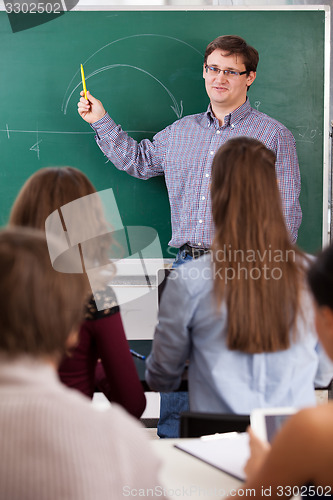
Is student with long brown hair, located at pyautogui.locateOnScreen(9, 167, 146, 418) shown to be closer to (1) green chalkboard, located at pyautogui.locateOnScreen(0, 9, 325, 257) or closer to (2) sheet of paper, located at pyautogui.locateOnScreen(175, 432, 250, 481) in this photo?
(2) sheet of paper, located at pyautogui.locateOnScreen(175, 432, 250, 481)

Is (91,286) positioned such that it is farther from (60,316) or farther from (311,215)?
(311,215)

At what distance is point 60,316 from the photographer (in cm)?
84

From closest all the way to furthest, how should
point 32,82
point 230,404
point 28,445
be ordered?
point 28,445 < point 230,404 < point 32,82

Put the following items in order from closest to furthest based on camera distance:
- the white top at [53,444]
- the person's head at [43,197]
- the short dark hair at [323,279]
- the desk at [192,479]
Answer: the white top at [53,444] < the short dark hair at [323,279] < the desk at [192,479] < the person's head at [43,197]

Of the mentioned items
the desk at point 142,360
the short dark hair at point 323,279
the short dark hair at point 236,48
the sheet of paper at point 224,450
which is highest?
the short dark hair at point 236,48

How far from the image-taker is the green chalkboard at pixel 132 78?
10.5ft

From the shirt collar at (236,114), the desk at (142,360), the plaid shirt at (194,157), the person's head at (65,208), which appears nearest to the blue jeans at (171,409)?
the desk at (142,360)

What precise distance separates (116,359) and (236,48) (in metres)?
2.08

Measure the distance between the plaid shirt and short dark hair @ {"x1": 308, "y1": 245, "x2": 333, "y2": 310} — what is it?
198cm

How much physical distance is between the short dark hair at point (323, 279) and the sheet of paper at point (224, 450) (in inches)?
15.7

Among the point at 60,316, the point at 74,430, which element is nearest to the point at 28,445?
the point at 74,430

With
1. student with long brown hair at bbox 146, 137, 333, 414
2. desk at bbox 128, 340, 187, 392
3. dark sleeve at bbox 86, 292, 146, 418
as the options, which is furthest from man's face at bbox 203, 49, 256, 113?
dark sleeve at bbox 86, 292, 146, 418

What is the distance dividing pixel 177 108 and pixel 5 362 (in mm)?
2638

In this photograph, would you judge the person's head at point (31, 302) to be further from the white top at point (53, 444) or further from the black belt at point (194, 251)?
the black belt at point (194, 251)
